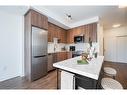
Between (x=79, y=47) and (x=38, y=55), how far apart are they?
3.10 m

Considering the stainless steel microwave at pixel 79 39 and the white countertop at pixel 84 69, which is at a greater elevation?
the stainless steel microwave at pixel 79 39

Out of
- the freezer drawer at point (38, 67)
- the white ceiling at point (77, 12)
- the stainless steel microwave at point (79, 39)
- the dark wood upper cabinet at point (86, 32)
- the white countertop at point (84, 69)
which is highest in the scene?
the white ceiling at point (77, 12)

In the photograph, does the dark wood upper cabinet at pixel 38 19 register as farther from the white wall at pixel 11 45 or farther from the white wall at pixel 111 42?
the white wall at pixel 111 42

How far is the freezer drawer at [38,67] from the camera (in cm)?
304

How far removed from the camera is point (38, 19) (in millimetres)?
3246

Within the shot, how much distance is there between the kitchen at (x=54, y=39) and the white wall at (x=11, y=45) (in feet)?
1.17

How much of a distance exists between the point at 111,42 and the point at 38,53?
6.16 metres

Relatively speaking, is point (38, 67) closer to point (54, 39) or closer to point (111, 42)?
point (54, 39)

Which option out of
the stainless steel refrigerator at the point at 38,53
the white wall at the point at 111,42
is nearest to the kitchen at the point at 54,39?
the stainless steel refrigerator at the point at 38,53

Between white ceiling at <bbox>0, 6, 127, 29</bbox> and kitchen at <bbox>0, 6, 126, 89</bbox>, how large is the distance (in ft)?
0.44

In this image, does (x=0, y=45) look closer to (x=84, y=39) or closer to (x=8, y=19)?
(x=8, y=19)

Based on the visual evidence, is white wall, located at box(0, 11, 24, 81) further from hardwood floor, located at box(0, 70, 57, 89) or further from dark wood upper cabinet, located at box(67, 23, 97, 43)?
dark wood upper cabinet, located at box(67, 23, 97, 43)

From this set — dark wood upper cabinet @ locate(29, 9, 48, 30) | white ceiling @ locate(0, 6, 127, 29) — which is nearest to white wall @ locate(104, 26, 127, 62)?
white ceiling @ locate(0, 6, 127, 29)

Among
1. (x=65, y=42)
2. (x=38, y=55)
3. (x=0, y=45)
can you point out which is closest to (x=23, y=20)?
(x=0, y=45)
